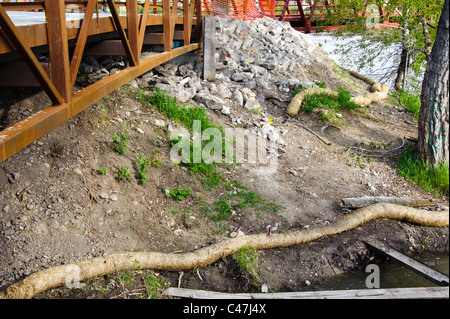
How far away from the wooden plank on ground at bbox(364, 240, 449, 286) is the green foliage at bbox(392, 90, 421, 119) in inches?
250

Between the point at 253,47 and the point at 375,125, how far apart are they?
430 cm

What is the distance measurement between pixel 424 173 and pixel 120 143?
3940 mm

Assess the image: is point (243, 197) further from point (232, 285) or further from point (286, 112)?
point (286, 112)

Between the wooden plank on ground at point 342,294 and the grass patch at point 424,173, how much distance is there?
0.63m

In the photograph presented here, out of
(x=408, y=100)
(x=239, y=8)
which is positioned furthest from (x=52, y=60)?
(x=239, y=8)

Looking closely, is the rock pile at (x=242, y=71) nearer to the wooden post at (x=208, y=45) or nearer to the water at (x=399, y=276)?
the wooden post at (x=208, y=45)

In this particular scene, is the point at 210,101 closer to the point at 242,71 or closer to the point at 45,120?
the point at 242,71

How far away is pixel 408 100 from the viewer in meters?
10.9

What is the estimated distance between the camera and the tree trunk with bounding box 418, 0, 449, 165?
11.4ft

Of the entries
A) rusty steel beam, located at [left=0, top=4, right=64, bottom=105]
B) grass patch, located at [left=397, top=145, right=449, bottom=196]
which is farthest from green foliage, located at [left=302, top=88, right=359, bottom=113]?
rusty steel beam, located at [left=0, top=4, right=64, bottom=105]

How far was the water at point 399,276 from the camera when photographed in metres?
2.35

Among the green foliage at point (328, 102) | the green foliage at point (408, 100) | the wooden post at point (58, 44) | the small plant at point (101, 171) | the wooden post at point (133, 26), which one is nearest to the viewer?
the wooden post at point (58, 44)

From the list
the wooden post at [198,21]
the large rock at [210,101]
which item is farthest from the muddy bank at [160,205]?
the wooden post at [198,21]

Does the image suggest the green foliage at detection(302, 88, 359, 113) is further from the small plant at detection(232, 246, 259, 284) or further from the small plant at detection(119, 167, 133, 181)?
the small plant at detection(232, 246, 259, 284)
